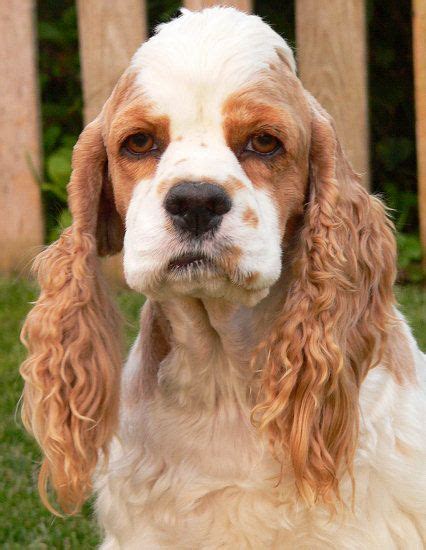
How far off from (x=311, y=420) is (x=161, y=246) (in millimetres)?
633

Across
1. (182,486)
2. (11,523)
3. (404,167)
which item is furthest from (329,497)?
(404,167)

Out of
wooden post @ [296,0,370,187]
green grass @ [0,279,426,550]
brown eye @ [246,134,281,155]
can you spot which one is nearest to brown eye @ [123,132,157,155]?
brown eye @ [246,134,281,155]

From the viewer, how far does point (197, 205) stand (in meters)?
2.94

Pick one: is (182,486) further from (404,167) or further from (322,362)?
(404,167)

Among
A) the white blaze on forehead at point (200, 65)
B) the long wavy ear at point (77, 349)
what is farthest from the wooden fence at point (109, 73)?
the white blaze on forehead at point (200, 65)

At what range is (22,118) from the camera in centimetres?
631

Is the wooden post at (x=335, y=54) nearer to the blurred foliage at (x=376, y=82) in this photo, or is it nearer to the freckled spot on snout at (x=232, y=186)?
the blurred foliage at (x=376, y=82)

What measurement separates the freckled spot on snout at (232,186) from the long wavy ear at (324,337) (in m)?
0.35

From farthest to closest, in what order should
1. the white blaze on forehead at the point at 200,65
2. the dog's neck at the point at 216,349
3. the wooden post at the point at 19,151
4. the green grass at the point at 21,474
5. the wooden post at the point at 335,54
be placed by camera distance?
the wooden post at the point at 19,151, the wooden post at the point at 335,54, the green grass at the point at 21,474, the dog's neck at the point at 216,349, the white blaze on forehead at the point at 200,65

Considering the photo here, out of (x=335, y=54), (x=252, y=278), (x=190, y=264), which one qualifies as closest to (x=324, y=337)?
(x=252, y=278)

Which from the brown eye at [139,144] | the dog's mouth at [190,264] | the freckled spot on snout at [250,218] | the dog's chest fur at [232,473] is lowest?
the dog's chest fur at [232,473]

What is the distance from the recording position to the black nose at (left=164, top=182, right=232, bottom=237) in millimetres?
2932

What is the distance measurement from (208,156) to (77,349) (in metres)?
0.69

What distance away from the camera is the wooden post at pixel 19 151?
246 inches
